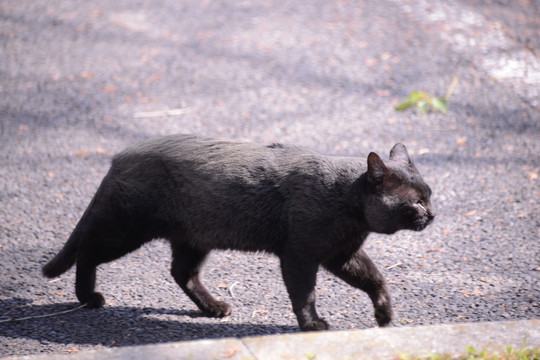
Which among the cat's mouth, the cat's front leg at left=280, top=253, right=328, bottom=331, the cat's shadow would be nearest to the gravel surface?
the cat's shadow

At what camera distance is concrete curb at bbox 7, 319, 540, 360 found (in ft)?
9.36

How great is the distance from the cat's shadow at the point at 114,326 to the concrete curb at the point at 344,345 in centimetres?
63

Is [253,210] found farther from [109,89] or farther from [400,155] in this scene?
[109,89]

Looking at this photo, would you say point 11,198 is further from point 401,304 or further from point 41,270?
point 401,304

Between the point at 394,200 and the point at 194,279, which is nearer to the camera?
the point at 394,200

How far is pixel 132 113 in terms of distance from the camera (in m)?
6.78

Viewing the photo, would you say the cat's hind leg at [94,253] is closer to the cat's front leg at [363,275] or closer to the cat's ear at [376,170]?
the cat's front leg at [363,275]

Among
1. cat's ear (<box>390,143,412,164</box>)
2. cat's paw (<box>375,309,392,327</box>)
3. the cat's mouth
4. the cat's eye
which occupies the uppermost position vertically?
cat's ear (<box>390,143,412,164</box>)

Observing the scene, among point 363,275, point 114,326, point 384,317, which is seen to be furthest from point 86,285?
point 384,317

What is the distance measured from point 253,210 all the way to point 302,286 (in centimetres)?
51

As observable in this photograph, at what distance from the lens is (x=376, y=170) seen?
11.3ft

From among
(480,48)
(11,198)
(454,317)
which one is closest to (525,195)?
(454,317)

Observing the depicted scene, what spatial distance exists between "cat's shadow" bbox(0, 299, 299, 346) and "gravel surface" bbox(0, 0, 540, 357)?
0.5 inches

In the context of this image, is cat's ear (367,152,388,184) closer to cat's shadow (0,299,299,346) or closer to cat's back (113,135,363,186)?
cat's back (113,135,363,186)
